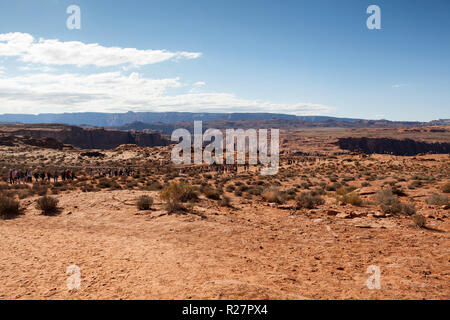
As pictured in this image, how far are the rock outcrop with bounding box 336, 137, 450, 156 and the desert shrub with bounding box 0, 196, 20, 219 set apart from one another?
352ft

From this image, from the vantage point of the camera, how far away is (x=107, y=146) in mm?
118000

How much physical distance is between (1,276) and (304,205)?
11.8m

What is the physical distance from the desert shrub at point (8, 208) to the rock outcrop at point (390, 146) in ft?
352

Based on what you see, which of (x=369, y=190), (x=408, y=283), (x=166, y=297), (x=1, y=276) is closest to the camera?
Answer: (x=166, y=297)

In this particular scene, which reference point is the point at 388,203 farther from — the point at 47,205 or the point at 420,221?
the point at 47,205

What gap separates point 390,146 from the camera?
106062 millimetres

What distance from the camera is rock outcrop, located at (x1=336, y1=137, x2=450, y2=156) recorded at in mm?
102062

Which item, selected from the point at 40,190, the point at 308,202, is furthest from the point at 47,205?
the point at 308,202

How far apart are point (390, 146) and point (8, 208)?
119 metres

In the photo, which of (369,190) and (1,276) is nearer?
(1,276)

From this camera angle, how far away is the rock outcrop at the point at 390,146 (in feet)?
335
